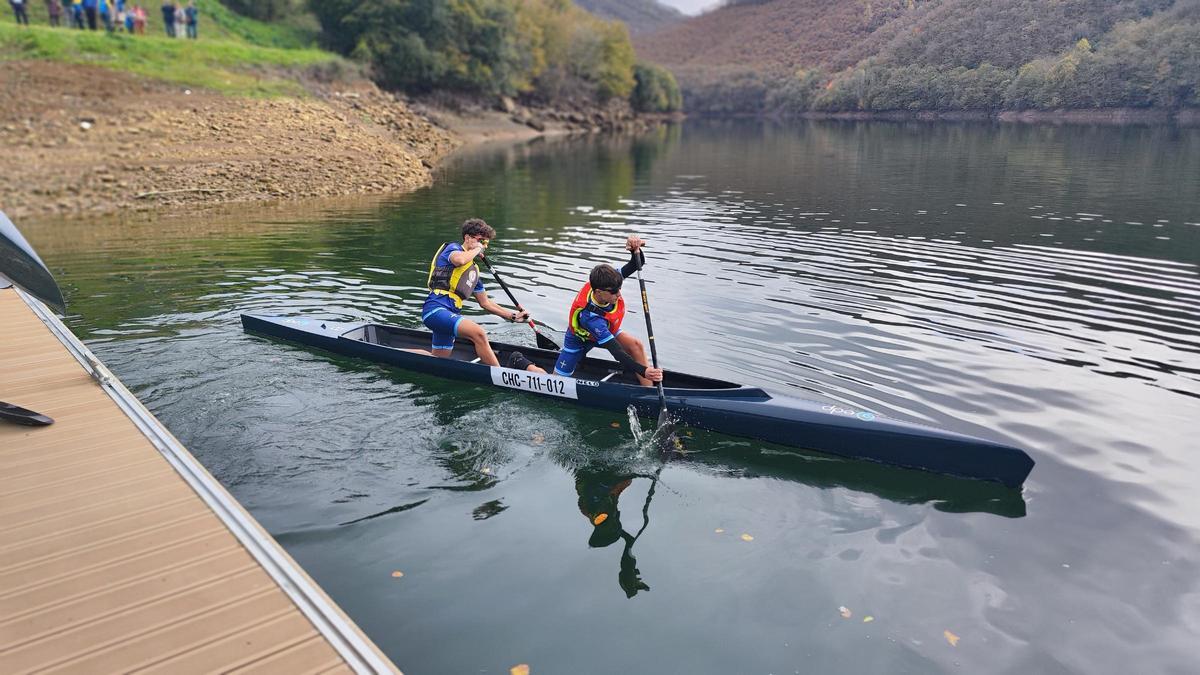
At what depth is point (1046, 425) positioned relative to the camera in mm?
9500

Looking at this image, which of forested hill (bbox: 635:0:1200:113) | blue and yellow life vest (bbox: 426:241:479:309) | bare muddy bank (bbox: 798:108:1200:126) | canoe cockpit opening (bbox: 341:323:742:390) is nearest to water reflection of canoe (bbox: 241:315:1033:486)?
canoe cockpit opening (bbox: 341:323:742:390)

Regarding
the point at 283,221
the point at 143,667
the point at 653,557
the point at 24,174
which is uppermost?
the point at 24,174

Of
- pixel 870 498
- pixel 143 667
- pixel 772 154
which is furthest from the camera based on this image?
pixel 772 154

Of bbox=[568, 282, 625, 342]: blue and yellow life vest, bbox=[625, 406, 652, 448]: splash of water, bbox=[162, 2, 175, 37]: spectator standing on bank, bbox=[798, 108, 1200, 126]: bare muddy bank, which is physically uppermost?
bbox=[162, 2, 175, 37]: spectator standing on bank

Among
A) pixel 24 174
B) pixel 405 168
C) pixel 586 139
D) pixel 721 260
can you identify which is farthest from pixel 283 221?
pixel 586 139

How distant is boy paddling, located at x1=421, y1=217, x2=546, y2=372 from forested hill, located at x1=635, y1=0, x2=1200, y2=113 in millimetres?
59641

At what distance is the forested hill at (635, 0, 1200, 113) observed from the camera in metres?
60.7

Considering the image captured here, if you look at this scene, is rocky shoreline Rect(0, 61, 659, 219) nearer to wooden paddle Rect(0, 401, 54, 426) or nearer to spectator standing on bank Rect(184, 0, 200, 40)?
spectator standing on bank Rect(184, 0, 200, 40)

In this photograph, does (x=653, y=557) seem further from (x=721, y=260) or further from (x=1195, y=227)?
(x=1195, y=227)

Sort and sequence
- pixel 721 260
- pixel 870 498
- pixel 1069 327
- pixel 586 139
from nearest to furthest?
pixel 870 498, pixel 1069 327, pixel 721 260, pixel 586 139

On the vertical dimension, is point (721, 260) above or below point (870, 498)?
above

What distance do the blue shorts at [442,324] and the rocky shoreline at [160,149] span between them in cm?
2011

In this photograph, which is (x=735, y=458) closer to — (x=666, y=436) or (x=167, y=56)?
(x=666, y=436)

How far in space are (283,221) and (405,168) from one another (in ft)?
39.9
